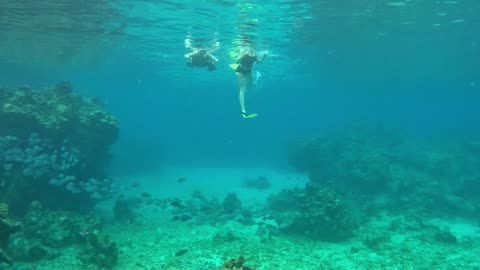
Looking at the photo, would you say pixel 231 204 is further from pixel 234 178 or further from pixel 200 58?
pixel 234 178

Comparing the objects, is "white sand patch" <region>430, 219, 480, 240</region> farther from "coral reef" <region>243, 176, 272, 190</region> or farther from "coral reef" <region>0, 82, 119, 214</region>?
"coral reef" <region>0, 82, 119, 214</region>

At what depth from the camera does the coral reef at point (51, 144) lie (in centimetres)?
1698

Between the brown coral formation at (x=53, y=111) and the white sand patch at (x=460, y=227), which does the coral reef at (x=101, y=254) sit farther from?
the white sand patch at (x=460, y=227)

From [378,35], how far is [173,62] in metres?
25.6

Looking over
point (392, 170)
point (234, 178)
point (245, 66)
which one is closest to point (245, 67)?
point (245, 66)

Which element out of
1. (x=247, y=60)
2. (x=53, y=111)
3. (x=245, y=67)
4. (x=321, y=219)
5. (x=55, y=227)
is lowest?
(x=55, y=227)

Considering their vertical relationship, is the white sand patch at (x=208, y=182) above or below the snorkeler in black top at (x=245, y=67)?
below

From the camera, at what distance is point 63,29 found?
29.1m

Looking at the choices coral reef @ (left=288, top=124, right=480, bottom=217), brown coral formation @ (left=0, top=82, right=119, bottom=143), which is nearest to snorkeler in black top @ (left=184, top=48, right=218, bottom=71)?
brown coral formation @ (left=0, top=82, right=119, bottom=143)

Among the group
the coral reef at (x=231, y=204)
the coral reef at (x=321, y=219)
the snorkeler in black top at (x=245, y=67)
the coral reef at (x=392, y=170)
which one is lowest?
the coral reef at (x=231, y=204)

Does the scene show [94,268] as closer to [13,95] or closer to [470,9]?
[13,95]

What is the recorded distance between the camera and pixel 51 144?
19.0 meters

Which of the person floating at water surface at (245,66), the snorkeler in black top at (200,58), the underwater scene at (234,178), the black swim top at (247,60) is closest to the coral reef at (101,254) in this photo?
the underwater scene at (234,178)

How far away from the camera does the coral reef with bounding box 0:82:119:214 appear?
669 inches
